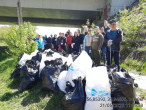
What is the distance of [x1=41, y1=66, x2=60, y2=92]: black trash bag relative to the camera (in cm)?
242

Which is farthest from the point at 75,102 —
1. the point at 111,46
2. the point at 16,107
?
the point at 111,46

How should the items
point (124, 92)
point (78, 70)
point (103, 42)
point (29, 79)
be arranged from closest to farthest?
point (124, 92), point (78, 70), point (29, 79), point (103, 42)

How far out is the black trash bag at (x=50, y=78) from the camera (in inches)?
95.4

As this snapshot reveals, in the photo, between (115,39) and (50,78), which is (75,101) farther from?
(115,39)

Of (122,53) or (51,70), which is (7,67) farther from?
(122,53)

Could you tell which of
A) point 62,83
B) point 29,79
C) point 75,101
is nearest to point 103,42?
point 62,83

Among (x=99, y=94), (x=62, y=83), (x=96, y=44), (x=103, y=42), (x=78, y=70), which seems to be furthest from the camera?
(x=96, y=44)

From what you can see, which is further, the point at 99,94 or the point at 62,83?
the point at 62,83

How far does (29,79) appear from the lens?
2.73 metres

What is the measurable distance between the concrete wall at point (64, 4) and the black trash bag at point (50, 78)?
1001cm

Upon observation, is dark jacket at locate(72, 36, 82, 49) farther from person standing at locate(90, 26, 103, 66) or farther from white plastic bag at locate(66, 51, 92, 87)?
white plastic bag at locate(66, 51, 92, 87)

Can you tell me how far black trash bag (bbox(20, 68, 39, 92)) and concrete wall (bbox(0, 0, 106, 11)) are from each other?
9.82 metres

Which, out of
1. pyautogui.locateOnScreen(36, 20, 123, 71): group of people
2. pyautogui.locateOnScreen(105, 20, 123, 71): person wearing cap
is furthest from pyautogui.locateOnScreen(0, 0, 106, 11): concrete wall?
pyautogui.locateOnScreen(105, 20, 123, 71): person wearing cap

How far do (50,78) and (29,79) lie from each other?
26.3 inches
